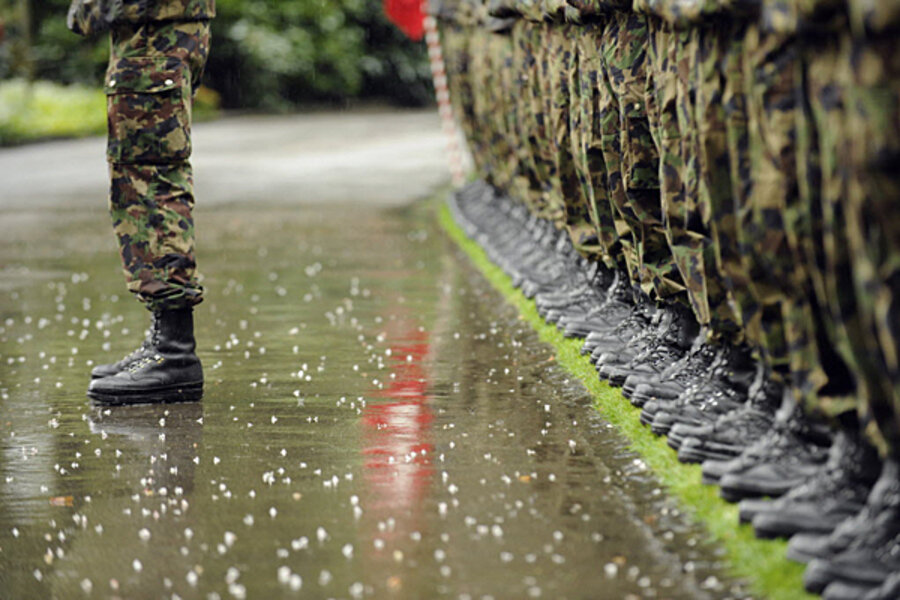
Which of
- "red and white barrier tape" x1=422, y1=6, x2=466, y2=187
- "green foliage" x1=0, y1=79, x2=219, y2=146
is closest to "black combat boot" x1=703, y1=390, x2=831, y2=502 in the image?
"red and white barrier tape" x1=422, y1=6, x2=466, y2=187

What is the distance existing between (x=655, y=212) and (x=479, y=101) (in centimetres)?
620

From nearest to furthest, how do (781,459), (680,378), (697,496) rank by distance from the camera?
(781,459)
(697,496)
(680,378)

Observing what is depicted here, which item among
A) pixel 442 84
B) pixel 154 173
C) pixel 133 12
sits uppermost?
pixel 133 12

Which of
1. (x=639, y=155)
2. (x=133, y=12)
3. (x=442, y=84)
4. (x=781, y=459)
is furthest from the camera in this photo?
(x=442, y=84)

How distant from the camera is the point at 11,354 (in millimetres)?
7387

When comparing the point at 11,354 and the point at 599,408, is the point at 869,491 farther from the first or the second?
the point at 11,354

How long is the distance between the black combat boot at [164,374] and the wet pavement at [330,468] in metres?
0.11

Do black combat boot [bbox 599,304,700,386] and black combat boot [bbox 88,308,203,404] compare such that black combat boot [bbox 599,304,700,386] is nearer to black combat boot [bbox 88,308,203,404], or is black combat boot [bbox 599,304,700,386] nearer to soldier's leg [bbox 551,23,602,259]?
soldier's leg [bbox 551,23,602,259]

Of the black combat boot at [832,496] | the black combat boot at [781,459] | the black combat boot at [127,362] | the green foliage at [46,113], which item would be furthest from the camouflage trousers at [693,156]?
the green foliage at [46,113]

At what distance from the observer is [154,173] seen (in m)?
6.18

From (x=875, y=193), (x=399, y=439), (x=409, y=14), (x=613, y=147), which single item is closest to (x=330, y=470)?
(x=399, y=439)

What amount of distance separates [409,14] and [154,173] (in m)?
11.2

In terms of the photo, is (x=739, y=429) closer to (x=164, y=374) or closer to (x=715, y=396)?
(x=715, y=396)

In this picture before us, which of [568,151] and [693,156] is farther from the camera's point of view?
[568,151]
